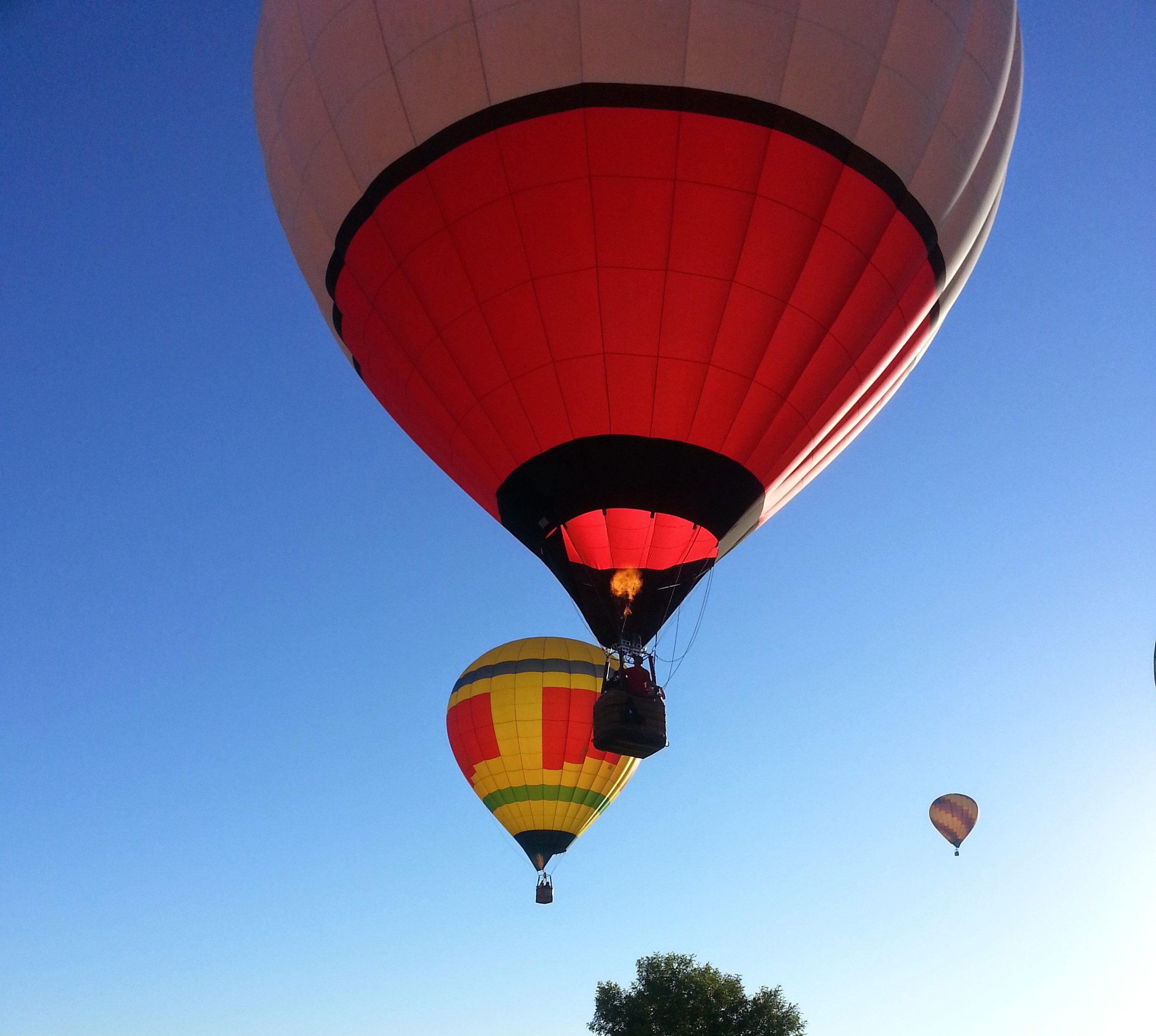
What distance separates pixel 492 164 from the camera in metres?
7.02

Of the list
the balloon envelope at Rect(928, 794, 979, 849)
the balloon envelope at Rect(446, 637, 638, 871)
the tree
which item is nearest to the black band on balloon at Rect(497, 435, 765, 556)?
the balloon envelope at Rect(446, 637, 638, 871)

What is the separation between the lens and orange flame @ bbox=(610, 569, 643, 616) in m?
8.08

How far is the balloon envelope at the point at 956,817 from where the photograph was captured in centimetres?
2270

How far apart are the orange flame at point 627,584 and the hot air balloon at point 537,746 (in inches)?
322

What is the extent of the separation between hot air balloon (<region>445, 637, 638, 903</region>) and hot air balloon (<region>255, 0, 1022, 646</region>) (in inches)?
320

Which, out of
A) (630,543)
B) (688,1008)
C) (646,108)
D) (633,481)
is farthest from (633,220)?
(688,1008)

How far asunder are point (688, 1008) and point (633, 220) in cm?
1545

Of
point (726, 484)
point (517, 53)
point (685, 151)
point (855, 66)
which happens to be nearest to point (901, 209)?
point (855, 66)

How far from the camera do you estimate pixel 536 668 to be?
16516 millimetres

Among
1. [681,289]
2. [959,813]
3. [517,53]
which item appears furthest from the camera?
[959,813]

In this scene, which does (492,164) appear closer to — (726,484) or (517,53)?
(517,53)

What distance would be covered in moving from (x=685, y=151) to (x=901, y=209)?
181 centimetres

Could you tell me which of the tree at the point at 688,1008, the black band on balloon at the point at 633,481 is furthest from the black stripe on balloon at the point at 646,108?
the tree at the point at 688,1008

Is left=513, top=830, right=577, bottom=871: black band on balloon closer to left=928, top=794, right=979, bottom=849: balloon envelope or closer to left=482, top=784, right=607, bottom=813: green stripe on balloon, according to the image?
left=482, top=784, right=607, bottom=813: green stripe on balloon
